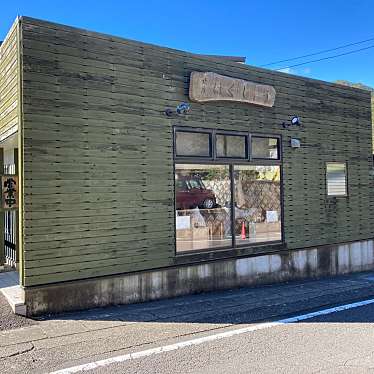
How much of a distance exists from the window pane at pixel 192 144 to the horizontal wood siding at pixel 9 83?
9.64 ft

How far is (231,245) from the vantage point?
30.2ft

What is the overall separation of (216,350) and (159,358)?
72 cm

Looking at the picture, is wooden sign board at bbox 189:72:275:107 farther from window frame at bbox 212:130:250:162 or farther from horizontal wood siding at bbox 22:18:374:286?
window frame at bbox 212:130:250:162

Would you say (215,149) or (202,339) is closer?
(202,339)

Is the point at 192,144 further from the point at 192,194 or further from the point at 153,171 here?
the point at 153,171

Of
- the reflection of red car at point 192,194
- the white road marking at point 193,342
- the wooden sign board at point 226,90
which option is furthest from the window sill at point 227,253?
the wooden sign board at point 226,90

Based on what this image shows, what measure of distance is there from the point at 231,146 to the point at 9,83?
176 inches

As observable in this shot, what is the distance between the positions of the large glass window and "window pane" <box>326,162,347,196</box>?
6.61ft

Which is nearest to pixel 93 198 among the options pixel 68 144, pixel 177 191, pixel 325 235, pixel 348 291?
pixel 68 144

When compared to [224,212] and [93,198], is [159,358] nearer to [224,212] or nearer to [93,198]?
[93,198]

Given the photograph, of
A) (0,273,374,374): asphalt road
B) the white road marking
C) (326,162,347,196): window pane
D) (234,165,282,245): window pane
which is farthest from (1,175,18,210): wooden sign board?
(326,162,347,196): window pane

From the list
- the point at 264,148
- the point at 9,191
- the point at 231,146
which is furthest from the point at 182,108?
the point at 9,191

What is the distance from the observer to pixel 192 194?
28.6 ft

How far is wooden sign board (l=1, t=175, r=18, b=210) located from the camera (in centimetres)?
733
